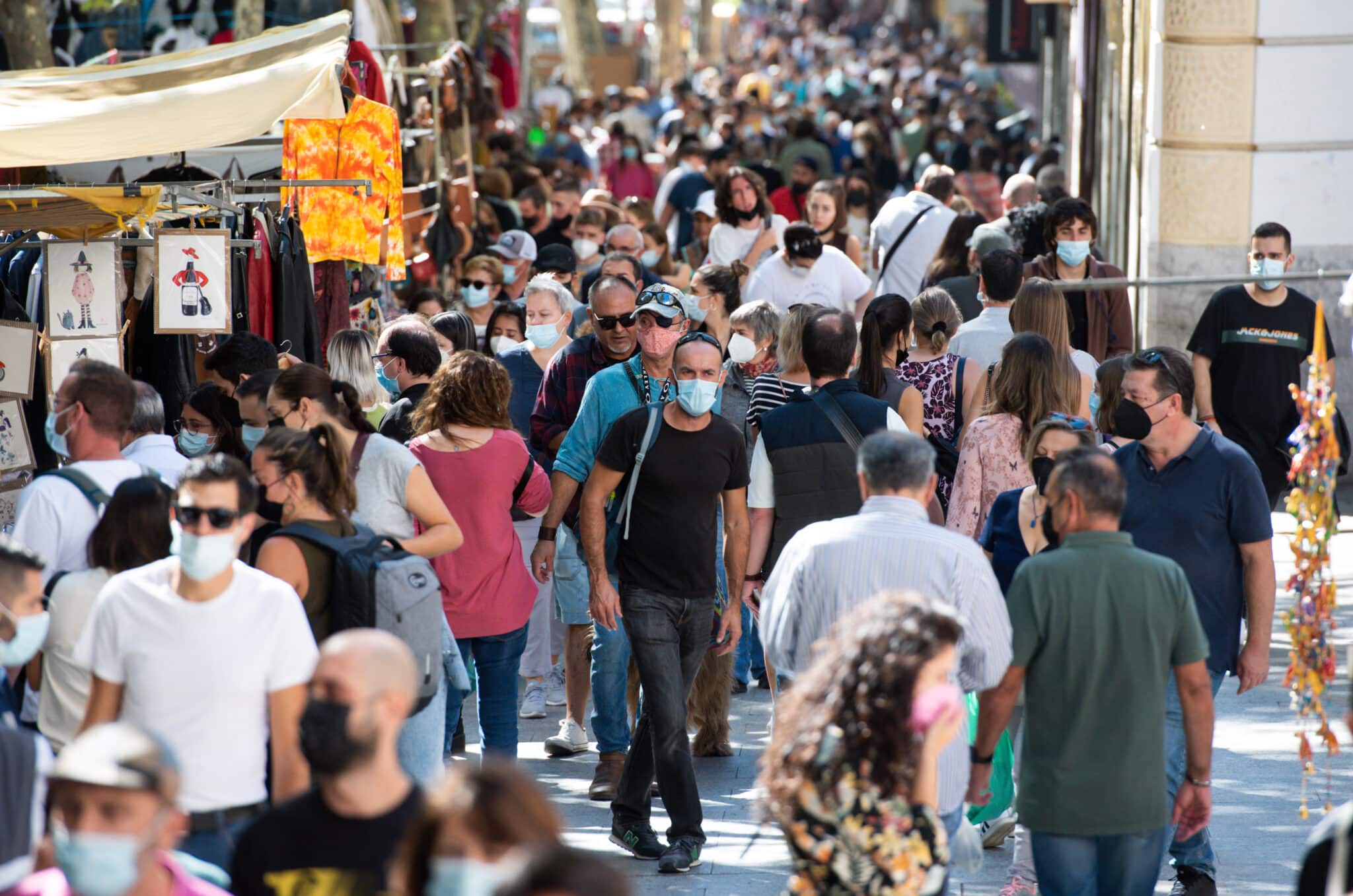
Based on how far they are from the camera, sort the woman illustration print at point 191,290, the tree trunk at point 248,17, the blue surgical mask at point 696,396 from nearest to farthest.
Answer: the blue surgical mask at point 696,396, the woman illustration print at point 191,290, the tree trunk at point 248,17

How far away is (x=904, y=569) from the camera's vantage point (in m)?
4.86

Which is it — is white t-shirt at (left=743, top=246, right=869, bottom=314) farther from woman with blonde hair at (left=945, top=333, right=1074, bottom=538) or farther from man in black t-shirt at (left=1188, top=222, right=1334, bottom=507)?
woman with blonde hair at (left=945, top=333, right=1074, bottom=538)

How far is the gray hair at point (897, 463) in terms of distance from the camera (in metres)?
4.89

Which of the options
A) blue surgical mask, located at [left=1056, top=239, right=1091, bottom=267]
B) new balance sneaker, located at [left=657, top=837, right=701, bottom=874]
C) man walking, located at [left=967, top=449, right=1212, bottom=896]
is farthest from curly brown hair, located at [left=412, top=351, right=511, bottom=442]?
blue surgical mask, located at [left=1056, top=239, right=1091, bottom=267]

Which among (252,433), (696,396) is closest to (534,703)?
(252,433)

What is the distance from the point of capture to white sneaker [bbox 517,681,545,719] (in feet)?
27.2

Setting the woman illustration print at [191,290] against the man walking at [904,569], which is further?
the woman illustration print at [191,290]

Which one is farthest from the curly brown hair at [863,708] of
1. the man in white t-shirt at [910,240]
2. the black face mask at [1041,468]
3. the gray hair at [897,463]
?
the man in white t-shirt at [910,240]

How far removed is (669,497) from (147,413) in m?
1.71

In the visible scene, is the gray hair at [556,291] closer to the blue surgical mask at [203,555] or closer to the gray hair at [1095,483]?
the gray hair at [1095,483]

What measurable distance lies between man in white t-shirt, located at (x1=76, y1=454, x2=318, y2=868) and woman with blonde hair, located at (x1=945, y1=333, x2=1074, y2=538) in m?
2.92

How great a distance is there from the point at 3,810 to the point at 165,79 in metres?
5.39

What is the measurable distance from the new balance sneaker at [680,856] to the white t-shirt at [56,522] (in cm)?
214

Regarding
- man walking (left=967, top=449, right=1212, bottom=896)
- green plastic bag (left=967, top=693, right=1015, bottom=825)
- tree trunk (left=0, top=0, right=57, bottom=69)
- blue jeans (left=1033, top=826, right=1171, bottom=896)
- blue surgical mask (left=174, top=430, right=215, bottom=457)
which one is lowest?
green plastic bag (left=967, top=693, right=1015, bottom=825)
